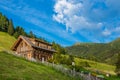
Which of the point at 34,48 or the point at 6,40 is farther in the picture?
the point at 6,40

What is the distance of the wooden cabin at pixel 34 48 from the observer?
87.9 m

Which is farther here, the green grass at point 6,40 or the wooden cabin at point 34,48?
the green grass at point 6,40

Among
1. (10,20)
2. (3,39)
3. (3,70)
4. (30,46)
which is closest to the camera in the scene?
(3,70)

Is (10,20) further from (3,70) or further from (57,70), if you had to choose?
(3,70)

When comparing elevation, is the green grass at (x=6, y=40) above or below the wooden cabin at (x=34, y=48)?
above

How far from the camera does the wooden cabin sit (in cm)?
8788

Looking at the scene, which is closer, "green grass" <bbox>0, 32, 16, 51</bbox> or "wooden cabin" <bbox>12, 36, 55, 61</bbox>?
"wooden cabin" <bbox>12, 36, 55, 61</bbox>

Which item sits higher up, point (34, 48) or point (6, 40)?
point (6, 40)

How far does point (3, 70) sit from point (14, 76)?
3151 mm

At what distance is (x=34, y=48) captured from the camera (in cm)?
8806

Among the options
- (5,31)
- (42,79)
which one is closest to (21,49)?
(42,79)

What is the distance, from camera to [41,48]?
8900 centimetres

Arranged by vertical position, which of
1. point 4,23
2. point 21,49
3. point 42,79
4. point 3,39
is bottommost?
point 42,79

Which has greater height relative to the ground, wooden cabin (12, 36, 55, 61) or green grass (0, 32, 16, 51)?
green grass (0, 32, 16, 51)
